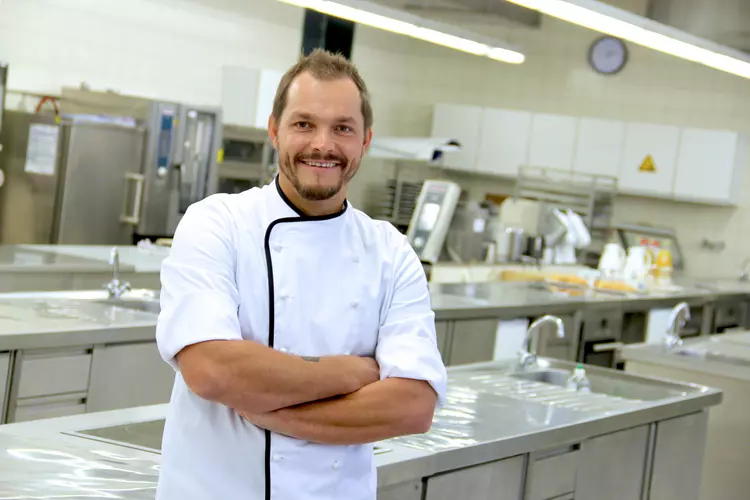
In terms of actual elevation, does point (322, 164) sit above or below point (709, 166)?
below

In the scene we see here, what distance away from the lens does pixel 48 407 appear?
3.40 m

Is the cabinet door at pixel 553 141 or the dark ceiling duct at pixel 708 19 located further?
the cabinet door at pixel 553 141

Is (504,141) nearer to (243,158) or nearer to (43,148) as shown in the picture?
(243,158)

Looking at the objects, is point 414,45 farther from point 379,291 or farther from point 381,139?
point 379,291

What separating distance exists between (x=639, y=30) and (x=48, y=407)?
327cm

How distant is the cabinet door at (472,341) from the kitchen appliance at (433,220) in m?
2.48

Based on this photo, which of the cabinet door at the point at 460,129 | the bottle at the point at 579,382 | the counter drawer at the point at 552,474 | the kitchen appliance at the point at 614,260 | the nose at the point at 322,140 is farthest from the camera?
the cabinet door at the point at 460,129

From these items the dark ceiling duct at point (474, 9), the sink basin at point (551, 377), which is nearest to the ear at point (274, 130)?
the sink basin at point (551, 377)

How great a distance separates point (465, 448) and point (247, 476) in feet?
3.15

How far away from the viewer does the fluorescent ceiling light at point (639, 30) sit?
451 centimetres

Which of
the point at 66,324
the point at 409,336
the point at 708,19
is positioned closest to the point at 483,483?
the point at 409,336

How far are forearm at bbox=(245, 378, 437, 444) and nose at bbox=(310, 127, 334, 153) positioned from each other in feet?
1.25

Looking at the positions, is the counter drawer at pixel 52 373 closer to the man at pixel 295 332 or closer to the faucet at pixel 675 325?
the man at pixel 295 332

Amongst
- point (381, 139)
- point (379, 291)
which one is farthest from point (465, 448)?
point (381, 139)
